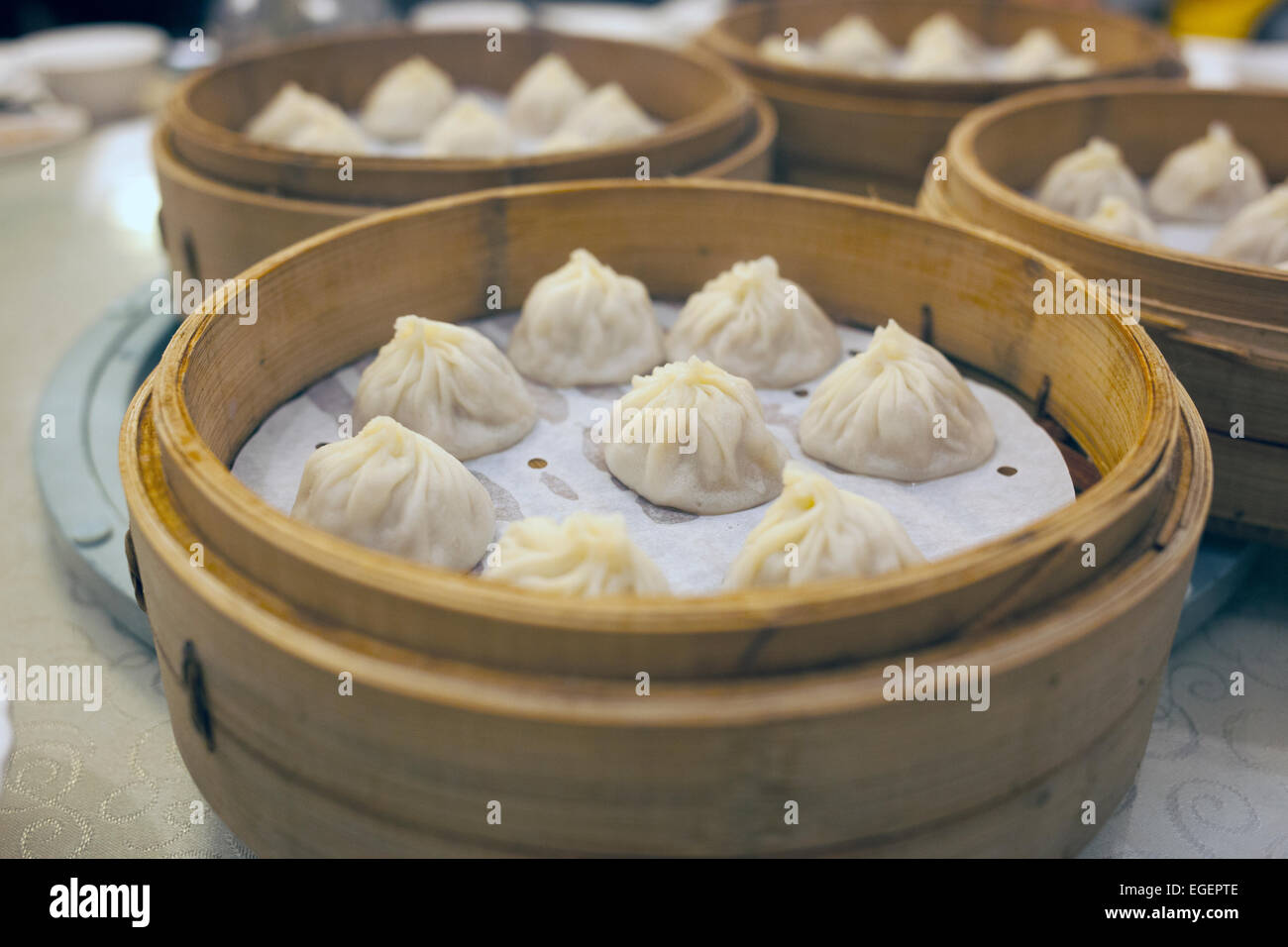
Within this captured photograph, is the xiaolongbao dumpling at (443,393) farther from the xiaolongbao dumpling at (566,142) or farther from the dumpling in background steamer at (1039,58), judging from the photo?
the dumpling in background steamer at (1039,58)

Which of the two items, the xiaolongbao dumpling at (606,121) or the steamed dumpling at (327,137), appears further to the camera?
the xiaolongbao dumpling at (606,121)

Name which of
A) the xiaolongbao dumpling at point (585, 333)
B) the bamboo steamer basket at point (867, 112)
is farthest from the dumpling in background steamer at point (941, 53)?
the xiaolongbao dumpling at point (585, 333)

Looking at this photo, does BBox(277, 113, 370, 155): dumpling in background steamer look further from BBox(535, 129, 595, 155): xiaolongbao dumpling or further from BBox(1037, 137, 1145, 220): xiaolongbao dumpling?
BBox(1037, 137, 1145, 220): xiaolongbao dumpling

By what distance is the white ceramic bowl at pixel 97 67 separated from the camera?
4938 millimetres

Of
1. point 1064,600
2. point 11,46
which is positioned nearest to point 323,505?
point 1064,600

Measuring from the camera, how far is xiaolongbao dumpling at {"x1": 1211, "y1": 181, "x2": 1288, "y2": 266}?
102 inches

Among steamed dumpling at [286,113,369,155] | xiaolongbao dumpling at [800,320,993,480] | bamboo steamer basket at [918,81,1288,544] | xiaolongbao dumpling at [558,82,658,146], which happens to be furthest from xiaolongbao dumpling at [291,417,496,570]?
xiaolongbao dumpling at [558,82,658,146]

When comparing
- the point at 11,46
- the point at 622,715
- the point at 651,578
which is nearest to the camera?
the point at 622,715

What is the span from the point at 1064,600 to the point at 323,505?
3.48 feet

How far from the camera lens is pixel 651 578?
150 cm

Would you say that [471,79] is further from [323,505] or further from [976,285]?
[323,505]

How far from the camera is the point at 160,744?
1979mm

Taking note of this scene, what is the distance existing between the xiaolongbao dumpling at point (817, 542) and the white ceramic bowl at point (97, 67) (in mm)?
4647

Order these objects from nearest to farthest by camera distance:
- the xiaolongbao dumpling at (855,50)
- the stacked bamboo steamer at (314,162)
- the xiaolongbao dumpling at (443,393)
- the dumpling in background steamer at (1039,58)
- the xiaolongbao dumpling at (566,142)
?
1. the xiaolongbao dumpling at (443,393)
2. the stacked bamboo steamer at (314,162)
3. the xiaolongbao dumpling at (566,142)
4. the dumpling in background steamer at (1039,58)
5. the xiaolongbao dumpling at (855,50)
